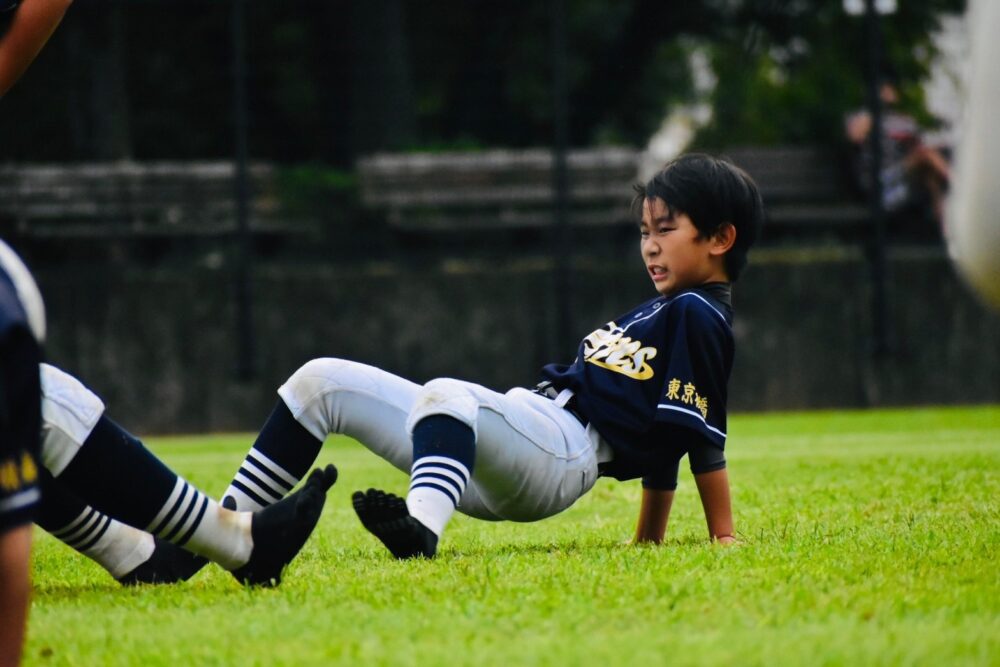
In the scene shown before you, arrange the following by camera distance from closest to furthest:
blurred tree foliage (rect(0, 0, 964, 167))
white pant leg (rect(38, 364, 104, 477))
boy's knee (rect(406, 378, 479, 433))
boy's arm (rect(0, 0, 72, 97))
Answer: white pant leg (rect(38, 364, 104, 477))
boy's arm (rect(0, 0, 72, 97))
boy's knee (rect(406, 378, 479, 433))
blurred tree foliage (rect(0, 0, 964, 167))

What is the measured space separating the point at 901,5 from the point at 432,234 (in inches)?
239

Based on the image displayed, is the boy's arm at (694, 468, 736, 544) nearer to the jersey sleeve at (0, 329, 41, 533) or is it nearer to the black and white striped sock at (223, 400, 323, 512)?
the black and white striped sock at (223, 400, 323, 512)

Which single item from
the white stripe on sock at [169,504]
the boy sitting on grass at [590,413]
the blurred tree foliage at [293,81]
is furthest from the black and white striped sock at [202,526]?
the blurred tree foliage at [293,81]

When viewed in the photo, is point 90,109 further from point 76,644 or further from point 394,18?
point 76,644

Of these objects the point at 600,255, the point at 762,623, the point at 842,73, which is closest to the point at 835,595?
the point at 762,623

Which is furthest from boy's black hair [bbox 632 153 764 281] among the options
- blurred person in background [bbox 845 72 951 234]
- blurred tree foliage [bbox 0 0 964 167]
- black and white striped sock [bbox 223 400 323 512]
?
blurred person in background [bbox 845 72 951 234]

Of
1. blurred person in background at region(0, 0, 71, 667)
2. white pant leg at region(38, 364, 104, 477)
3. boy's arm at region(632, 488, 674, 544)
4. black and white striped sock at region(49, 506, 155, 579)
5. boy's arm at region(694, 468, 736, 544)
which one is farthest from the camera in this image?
boy's arm at region(632, 488, 674, 544)

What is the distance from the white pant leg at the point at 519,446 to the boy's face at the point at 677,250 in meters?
0.47

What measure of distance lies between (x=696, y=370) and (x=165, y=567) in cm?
138

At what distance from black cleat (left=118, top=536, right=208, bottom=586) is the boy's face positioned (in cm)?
142

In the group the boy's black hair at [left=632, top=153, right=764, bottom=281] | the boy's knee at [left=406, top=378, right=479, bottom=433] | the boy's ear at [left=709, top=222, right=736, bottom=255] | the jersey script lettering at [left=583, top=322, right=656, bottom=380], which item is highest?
the boy's black hair at [left=632, top=153, right=764, bottom=281]

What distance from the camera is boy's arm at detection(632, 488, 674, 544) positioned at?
4.17 metres

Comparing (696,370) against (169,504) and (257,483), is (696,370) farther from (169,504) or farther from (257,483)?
(169,504)

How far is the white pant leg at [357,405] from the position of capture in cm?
399
